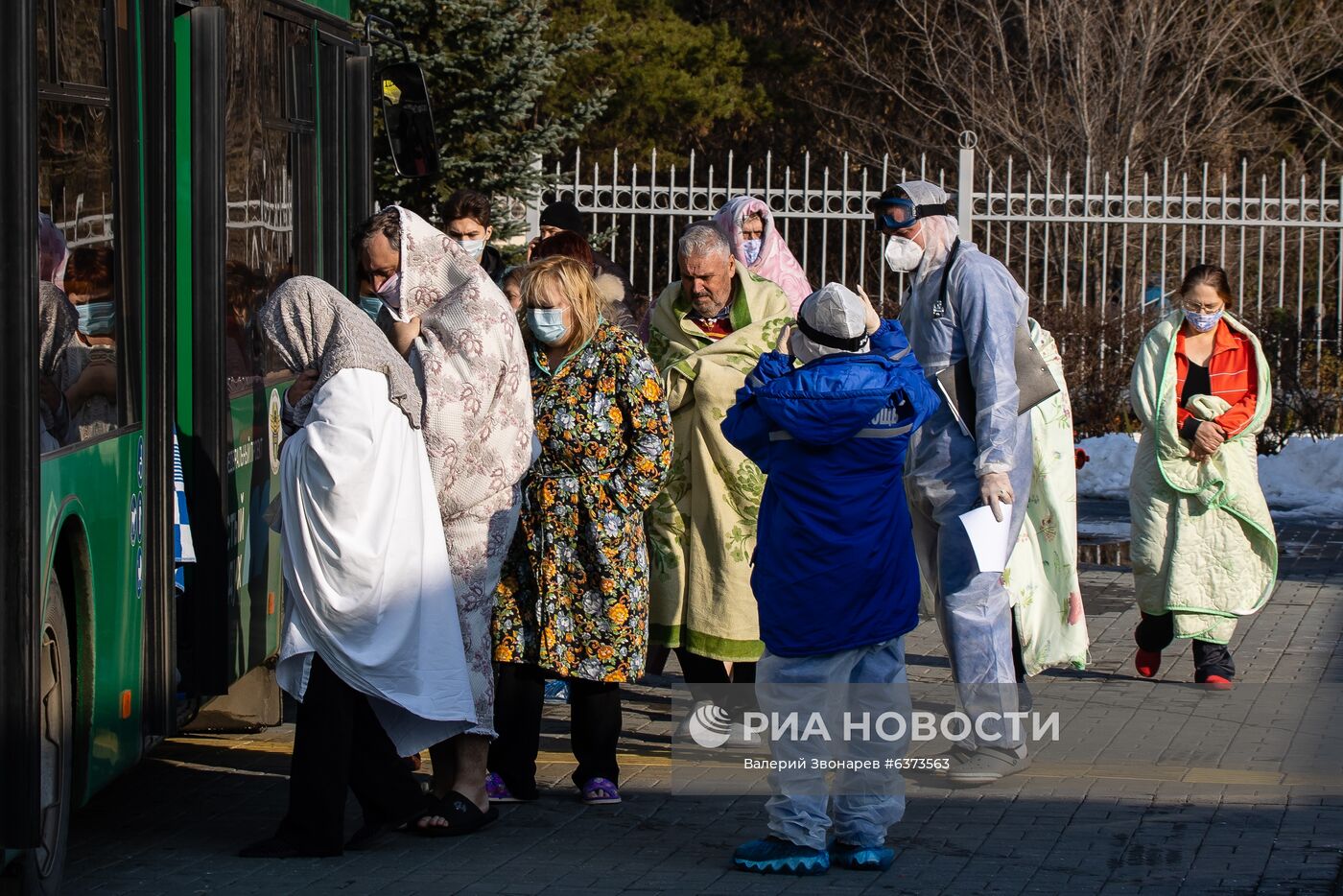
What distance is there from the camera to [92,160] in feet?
16.8

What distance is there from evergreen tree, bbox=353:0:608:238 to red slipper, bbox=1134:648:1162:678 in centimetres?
952

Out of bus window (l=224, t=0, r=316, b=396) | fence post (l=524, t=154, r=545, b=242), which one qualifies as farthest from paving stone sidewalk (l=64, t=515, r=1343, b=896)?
fence post (l=524, t=154, r=545, b=242)

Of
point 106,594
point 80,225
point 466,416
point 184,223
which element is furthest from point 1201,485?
point 80,225

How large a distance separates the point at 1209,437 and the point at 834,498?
11.0 ft

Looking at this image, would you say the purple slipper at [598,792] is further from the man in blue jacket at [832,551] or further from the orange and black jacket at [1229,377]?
the orange and black jacket at [1229,377]

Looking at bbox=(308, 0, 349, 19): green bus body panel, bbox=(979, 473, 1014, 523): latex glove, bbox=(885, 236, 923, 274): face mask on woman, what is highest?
bbox=(308, 0, 349, 19): green bus body panel

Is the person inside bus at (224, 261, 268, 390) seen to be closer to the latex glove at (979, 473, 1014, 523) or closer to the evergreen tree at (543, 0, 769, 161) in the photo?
the latex glove at (979, 473, 1014, 523)

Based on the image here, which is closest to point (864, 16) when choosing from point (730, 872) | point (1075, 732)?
point (1075, 732)

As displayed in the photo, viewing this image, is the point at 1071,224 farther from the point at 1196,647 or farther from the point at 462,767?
the point at 462,767

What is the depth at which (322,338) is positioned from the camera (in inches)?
215

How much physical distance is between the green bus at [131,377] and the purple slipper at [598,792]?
116 centimetres

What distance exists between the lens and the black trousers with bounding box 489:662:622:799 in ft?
20.3

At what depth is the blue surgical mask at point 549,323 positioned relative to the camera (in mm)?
6059

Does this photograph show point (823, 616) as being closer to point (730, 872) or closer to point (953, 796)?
point (730, 872)
